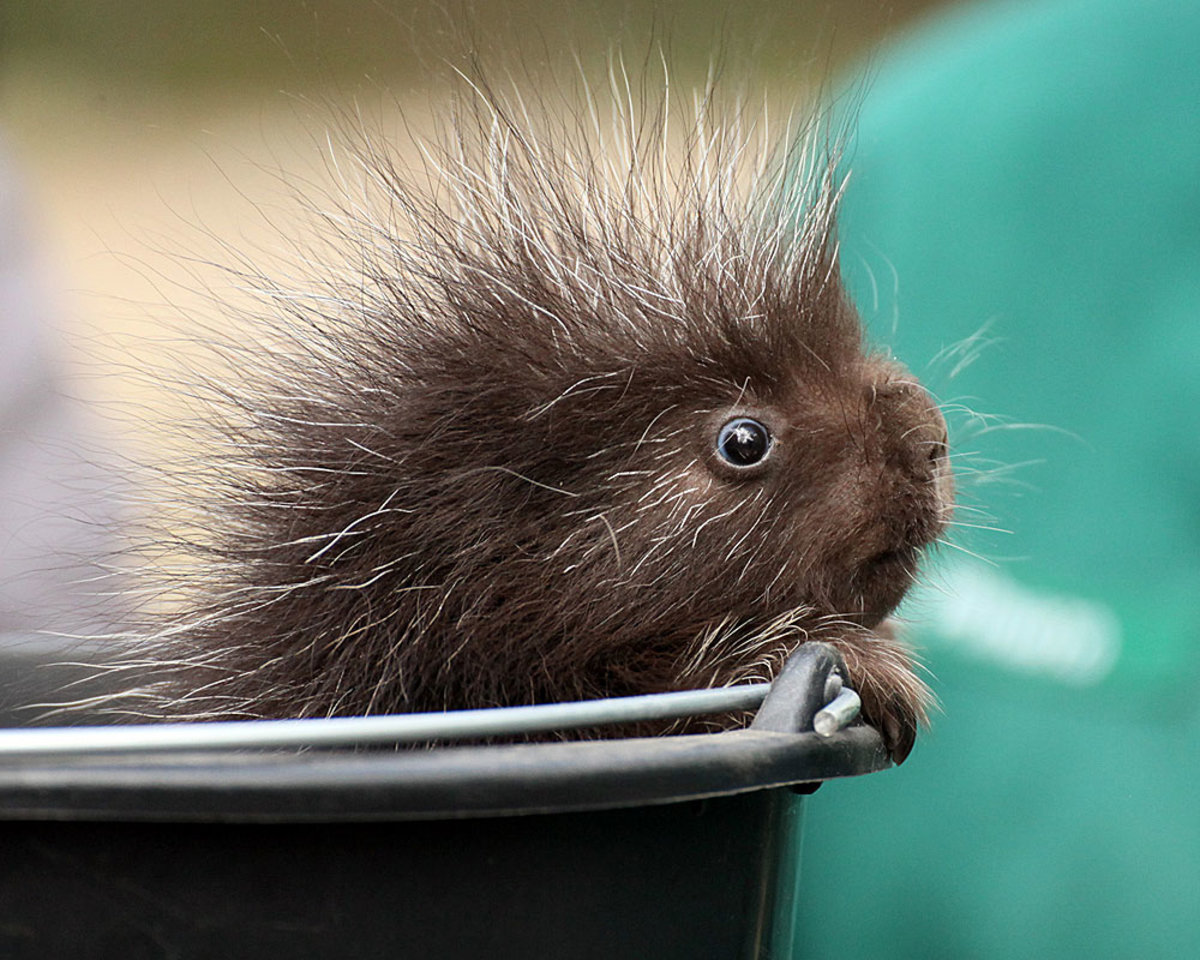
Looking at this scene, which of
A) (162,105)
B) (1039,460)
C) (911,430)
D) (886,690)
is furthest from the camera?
(162,105)

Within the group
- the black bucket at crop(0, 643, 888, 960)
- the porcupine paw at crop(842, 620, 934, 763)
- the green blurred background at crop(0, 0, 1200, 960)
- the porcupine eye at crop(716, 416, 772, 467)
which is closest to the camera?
the black bucket at crop(0, 643, 888, 960)

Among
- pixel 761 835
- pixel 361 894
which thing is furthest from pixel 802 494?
pixel 361 894

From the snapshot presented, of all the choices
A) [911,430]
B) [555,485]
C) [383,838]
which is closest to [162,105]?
[555,485]

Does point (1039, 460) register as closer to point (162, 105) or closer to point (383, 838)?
point (383, 838)

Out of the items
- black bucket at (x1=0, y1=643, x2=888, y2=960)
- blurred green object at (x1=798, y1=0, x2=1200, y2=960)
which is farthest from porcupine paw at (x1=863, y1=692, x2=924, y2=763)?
blurred green object at (x1=798, y1=0, x2=1200, y2=960)

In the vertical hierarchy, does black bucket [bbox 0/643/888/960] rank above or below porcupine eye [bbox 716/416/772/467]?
below

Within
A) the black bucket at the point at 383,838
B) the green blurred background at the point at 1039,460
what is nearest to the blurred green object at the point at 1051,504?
the green blurred background at the point at 1039,460

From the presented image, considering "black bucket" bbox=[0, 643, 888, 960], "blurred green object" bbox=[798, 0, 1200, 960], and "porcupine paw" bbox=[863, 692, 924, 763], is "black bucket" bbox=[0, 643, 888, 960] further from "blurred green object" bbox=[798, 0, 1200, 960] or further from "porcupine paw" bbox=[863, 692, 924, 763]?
"blurred green object" bbox=[798, 0, 1200, 960]
